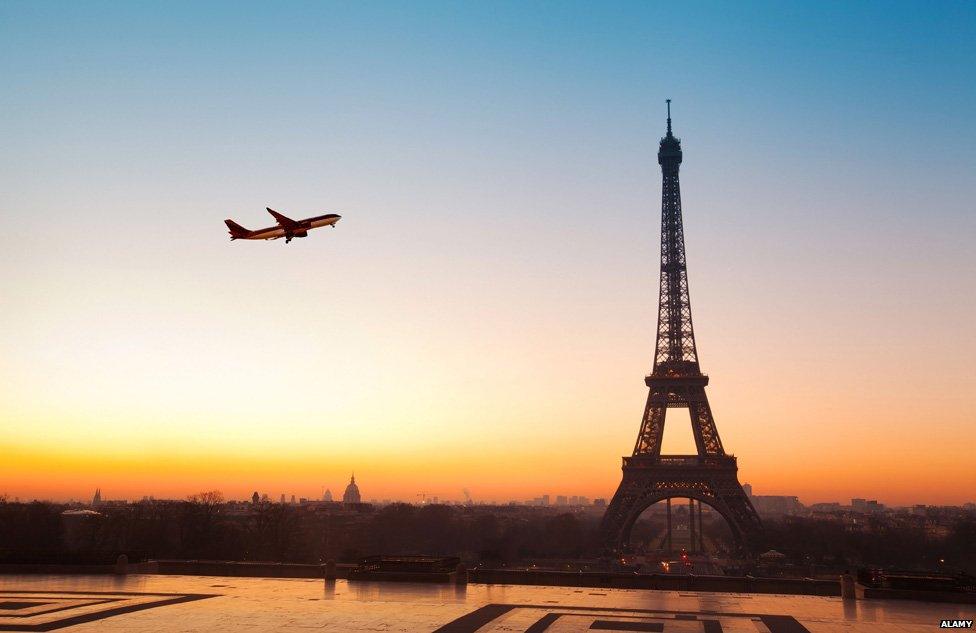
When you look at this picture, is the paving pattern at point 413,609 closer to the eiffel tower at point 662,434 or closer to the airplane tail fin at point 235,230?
the airplane tail fin at point 235,230

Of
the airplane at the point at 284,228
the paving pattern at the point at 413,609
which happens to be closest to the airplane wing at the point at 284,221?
the airplane at the point at 284,228

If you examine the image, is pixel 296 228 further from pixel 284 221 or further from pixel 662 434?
pixel 662 434

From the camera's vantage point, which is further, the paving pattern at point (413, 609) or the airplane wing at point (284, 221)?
the airplane wing at point (284, 221)

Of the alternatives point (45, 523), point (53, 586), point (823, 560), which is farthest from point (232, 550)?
point (823, 560)

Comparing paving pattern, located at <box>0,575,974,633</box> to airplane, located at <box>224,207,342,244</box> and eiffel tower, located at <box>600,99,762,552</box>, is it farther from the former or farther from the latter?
eiffel tower, located at <box>600,99,762,552</box>

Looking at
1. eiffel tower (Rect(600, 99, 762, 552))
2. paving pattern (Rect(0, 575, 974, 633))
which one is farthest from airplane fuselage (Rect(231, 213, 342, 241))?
eiffel tower (Rect(600, 99, 762, 552))

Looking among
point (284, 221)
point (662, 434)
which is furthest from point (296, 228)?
point (662, 434)

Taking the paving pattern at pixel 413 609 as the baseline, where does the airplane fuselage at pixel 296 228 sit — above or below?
above
